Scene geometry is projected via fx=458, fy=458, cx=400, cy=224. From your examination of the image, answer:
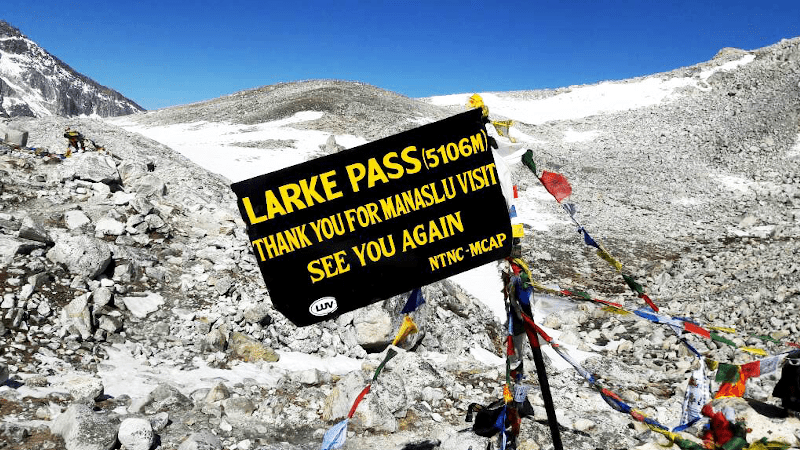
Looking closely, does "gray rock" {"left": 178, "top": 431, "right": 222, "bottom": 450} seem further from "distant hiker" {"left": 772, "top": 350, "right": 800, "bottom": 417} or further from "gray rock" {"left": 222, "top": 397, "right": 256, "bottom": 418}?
"distant hiker" {"left": 772, "top": 350, "right": 800, "bottom": 417}

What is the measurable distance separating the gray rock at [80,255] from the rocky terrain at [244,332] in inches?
1.2

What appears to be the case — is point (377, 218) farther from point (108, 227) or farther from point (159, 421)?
point (108, 227)

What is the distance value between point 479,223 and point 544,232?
18.5m

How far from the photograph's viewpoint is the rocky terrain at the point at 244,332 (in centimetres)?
563

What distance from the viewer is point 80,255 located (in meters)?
8.12

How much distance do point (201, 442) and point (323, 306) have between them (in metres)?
2.85

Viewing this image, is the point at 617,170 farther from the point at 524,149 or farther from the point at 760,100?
the point at 524,149

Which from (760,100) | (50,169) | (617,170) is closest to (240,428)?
(50,169)

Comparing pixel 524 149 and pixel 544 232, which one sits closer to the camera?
pixel 524 149

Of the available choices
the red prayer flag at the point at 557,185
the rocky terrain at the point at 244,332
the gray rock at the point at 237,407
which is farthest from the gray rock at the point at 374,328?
the red prayer flag at the point at 557,185

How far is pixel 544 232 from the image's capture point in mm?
21000

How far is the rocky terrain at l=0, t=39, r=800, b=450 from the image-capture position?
222 inches

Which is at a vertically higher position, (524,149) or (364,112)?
(364,112)

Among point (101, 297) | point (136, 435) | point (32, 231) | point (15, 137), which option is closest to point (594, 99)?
point (15, 137)
